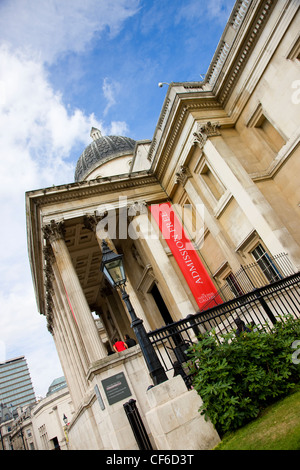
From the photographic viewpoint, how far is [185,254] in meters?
16.5

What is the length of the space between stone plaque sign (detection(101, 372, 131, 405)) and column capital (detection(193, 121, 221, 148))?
11.3 meters

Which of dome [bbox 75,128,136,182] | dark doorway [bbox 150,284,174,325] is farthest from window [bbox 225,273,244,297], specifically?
dome [bbox 75,128,136,182]

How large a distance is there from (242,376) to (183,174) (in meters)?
13.7

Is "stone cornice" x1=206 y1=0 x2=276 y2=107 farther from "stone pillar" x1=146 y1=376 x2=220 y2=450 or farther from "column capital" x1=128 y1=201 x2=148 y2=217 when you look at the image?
"stone pillar" x1=146 y1=376 x2=220 y2=450

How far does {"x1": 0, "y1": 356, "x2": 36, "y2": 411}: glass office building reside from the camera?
6767 inches

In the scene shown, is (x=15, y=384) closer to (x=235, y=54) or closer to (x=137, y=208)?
(x=137, y=208)

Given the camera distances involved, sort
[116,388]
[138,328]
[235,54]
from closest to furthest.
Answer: [138,328]
[116,388]
[235,54]

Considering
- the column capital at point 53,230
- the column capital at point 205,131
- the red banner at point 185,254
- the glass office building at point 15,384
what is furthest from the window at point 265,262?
the glass office building at point 15,384

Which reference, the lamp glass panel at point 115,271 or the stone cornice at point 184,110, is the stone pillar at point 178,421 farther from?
the stone cornice at point 184,110

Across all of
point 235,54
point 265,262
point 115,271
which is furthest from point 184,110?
point 115,271

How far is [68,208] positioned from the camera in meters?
17.2

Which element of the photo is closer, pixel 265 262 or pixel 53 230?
pixel 265 262
